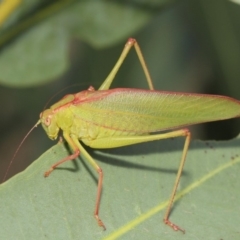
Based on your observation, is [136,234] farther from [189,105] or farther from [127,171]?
[189,105]

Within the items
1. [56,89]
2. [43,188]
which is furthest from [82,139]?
[56,89]

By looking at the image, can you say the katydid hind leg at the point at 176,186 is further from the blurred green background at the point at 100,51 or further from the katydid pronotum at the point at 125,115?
the blurred green background at the point at 100,51

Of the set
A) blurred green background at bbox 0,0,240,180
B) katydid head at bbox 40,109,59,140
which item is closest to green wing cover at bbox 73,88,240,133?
katydid head at bbox 40,109,59,140

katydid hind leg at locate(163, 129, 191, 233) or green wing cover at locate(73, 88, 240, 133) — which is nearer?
katydid hind leg at locate(163, 129, 191, 233)

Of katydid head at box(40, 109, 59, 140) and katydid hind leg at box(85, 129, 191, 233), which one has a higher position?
katydid head at box(40, 109, 59, 140)

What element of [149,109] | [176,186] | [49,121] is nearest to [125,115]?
[149,109]

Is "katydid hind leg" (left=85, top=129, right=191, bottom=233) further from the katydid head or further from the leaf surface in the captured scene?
the katydid head

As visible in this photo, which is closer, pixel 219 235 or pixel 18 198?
pixel 18 198

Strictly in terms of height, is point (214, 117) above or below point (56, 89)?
below
